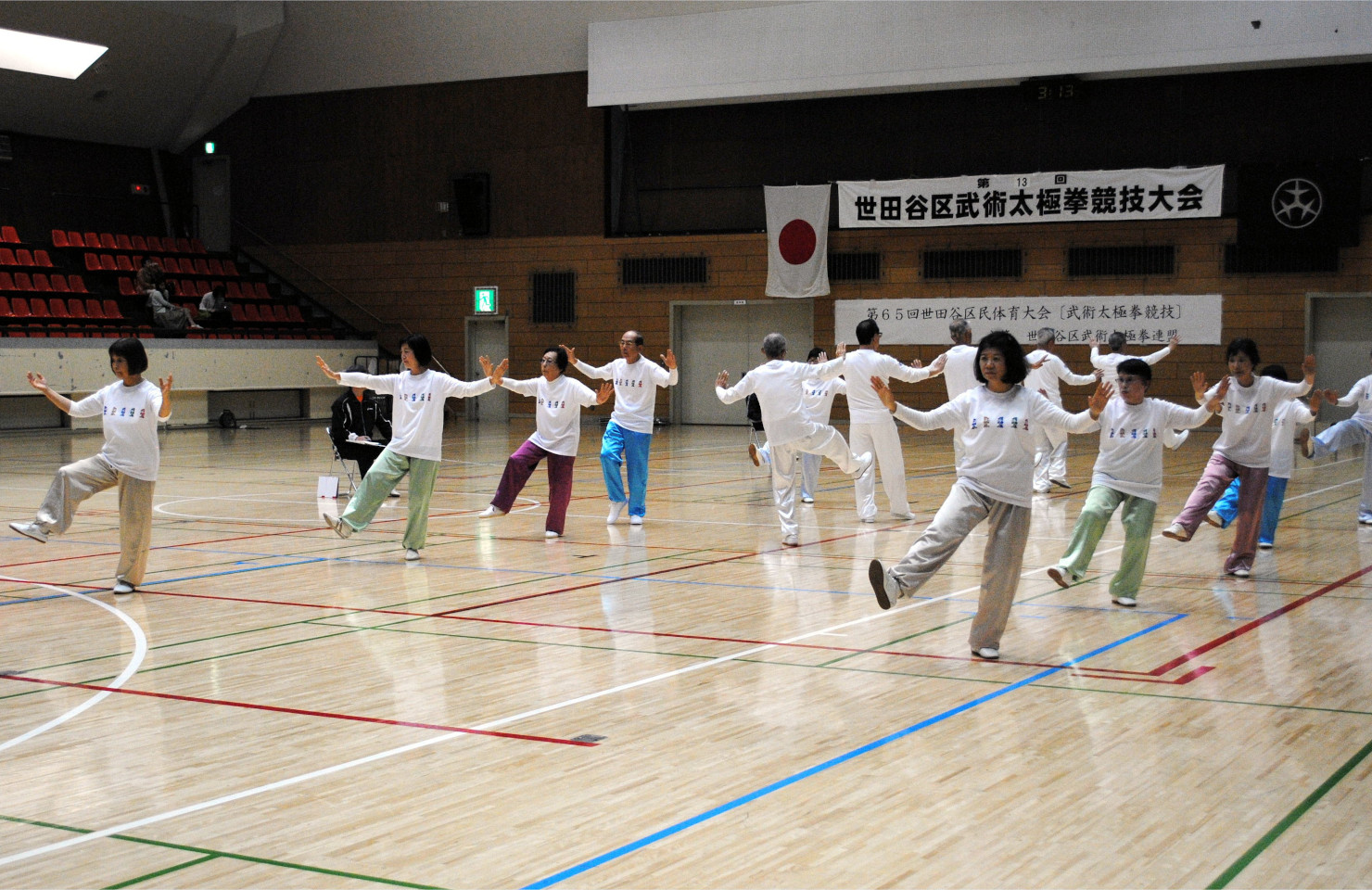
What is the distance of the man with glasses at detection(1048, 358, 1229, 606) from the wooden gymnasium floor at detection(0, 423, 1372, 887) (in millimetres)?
259

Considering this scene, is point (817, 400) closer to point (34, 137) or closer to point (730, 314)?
point (730, 314)

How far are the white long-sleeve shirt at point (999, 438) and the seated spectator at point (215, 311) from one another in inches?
902

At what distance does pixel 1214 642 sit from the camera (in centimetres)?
681

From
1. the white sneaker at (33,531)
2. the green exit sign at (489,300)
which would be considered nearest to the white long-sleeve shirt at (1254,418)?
the white sneaker at (33,531)

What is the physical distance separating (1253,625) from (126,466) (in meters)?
6.61

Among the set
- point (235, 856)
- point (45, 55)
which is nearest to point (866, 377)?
point (235, 856)

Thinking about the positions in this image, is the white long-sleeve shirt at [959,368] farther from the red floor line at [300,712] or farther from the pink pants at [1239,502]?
the red floor line at [300,712]

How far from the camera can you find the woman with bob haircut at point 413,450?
9.80 m

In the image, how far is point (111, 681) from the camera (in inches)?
239

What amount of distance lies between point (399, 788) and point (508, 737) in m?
0.71

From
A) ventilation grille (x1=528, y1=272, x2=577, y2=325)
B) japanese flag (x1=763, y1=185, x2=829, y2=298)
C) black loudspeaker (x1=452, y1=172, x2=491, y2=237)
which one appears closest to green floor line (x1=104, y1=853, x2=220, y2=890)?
japanese flag (x1=763, y1=185, x2=829, y2=298)

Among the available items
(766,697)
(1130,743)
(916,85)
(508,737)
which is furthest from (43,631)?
(916,85)

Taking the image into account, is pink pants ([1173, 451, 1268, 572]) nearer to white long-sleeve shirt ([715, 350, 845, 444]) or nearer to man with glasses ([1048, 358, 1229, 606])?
man with glasses ([1048, 358, 1229, 606])

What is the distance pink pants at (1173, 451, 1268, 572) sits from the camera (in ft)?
29.1
